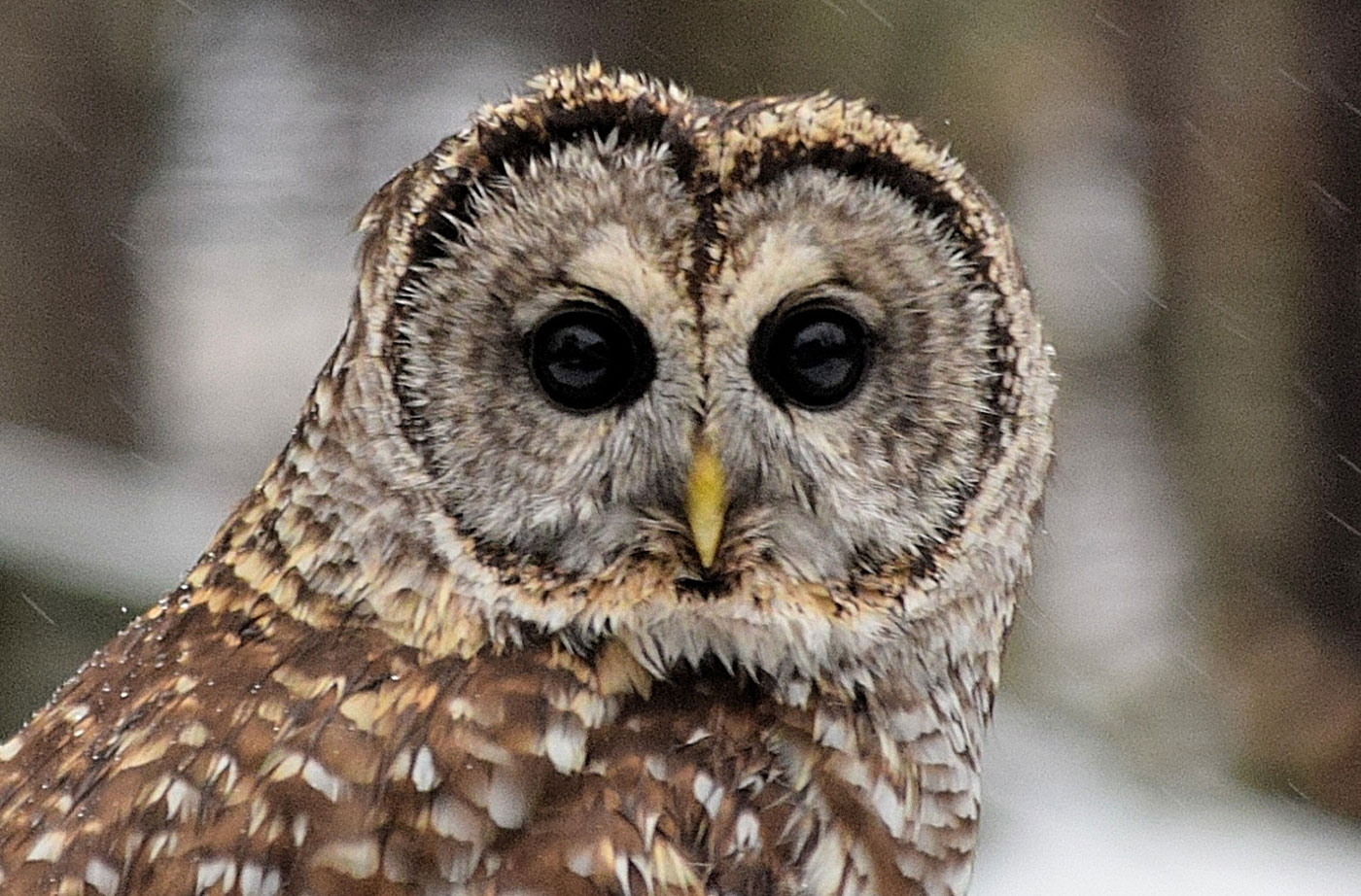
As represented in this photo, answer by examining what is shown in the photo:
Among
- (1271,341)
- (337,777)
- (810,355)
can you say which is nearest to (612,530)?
(810,355)

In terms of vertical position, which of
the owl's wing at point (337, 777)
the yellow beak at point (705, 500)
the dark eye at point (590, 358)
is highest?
the dark eye at point (590, 358)

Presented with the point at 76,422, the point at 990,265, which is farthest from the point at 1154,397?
the point at 990,265

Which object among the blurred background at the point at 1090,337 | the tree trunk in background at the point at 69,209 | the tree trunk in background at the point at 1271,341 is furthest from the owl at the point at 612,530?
the tree trunk in background at the point at 69,209

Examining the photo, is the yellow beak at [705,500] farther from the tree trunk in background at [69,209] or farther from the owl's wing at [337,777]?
the tree trunk in background at [69,209]

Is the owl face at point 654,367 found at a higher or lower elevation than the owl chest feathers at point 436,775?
higher

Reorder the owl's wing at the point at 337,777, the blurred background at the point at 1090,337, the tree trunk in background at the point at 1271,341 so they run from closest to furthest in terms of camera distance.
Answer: the owl's wing at the point at 337,777 → the blurred background at the point at 1090,337 → the tree trunk in background at the point at 1271,341

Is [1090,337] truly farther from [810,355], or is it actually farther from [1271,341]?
[810,355]

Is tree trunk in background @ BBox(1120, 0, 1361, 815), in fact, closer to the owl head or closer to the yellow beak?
the owl head

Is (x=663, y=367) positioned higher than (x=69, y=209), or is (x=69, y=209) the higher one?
(x=69, y=209)

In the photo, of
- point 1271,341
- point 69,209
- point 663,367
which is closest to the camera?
point 663,367
